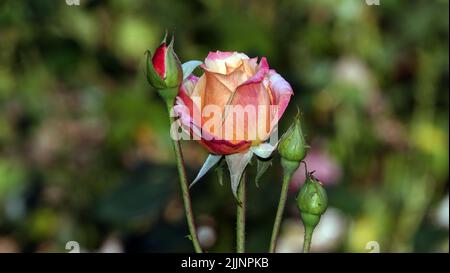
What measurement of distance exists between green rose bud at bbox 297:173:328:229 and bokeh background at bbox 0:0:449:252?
767mm

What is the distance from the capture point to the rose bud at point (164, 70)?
48cm

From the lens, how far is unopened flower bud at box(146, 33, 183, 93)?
1.59 feet

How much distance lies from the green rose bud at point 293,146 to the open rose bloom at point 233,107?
0.01 metres

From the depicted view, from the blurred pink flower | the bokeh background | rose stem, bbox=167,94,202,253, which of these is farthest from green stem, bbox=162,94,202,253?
the blurred pink flower

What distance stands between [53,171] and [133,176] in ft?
0.99

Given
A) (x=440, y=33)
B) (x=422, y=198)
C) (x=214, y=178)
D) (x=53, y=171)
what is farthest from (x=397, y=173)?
(x=53, y=171)

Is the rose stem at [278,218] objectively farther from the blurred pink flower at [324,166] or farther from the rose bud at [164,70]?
the blurred pink flower at [324,166]

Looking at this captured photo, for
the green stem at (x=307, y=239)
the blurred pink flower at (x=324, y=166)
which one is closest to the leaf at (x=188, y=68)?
the green stem at (x=307, y=239)

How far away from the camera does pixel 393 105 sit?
1.81 metres

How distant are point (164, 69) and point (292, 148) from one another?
0.28 ft

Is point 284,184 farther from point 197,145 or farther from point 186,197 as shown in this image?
point 197,145

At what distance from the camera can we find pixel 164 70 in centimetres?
49

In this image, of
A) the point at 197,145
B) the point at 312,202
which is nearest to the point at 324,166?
the point at 197,145
